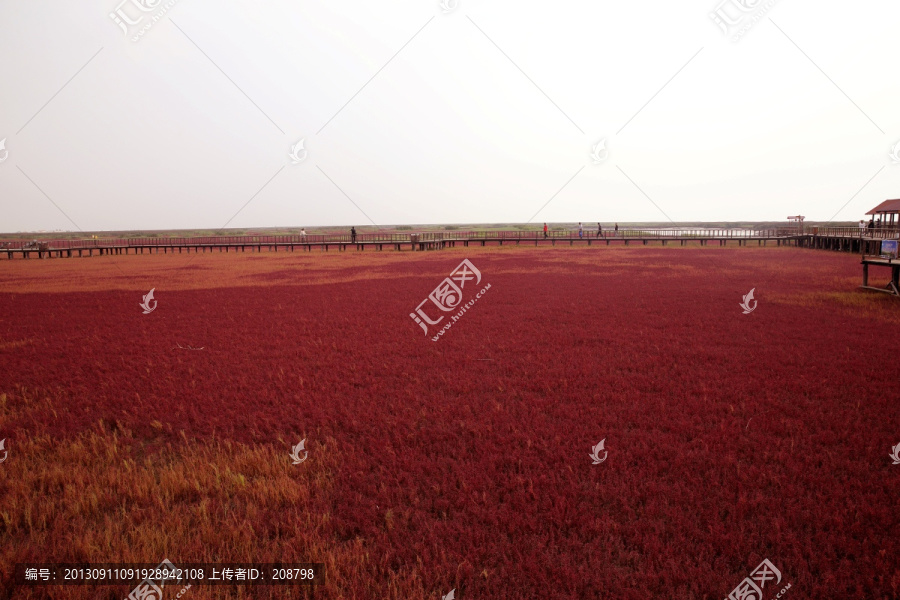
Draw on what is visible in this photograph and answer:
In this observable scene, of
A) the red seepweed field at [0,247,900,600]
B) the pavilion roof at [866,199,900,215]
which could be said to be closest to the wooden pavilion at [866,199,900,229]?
the pavilion roof at [866,199,900,215]

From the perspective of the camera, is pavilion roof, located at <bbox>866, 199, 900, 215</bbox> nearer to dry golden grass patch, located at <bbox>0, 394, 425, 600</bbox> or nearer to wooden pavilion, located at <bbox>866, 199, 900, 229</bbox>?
wooden pavilion, located at <bbox>866, 199, 900, 229</bbox>

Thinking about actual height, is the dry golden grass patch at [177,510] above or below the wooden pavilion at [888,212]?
below

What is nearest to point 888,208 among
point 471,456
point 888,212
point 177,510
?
point 888,212

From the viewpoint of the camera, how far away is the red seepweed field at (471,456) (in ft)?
12.9

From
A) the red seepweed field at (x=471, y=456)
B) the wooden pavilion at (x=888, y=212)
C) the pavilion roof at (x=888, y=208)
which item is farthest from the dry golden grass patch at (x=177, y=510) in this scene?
the pavilion roof at (x=888, y=208)

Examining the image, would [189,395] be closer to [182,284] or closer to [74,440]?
[74,440]

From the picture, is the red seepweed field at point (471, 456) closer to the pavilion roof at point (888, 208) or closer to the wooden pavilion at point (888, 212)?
the wooden pavilion at point (888, 212)

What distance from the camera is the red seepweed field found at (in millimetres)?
3932

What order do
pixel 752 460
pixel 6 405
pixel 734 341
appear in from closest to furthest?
pixel 752 460 → pixel 6 405 → pixel 734 341

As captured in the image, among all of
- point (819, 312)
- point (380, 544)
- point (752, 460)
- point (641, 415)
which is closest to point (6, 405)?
point (380, 544)

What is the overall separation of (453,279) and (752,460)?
2058 centimetres

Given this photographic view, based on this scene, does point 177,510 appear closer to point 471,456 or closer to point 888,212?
point 471,456

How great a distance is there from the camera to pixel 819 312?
14.5 metres

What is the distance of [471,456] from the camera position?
19.2ft
